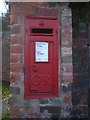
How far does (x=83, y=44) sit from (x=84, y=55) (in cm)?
18

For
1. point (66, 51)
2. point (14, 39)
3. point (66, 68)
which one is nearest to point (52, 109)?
point (66, 68)

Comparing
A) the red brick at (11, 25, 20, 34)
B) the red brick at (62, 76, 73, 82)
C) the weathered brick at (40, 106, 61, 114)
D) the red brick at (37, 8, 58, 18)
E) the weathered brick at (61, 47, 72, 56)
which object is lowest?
the weathered brick at (40, 106, 61, 114)

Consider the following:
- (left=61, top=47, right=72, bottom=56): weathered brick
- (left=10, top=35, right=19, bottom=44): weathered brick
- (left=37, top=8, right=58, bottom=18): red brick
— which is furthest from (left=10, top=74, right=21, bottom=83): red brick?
(left=37, top=8, right=58, bottom=18): red brick

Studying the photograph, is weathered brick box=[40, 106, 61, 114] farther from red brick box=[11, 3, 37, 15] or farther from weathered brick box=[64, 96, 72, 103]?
red brick box=[11, 3, 37, 15]

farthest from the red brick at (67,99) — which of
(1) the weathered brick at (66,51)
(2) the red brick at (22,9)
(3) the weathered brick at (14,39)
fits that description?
(2) the red brick at (22,9)

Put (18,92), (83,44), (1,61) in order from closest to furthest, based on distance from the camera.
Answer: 1. (18,92)
2. (83,44)
3. (1,61)

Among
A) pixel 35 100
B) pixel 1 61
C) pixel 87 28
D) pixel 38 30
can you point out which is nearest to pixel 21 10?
pixel 38 30

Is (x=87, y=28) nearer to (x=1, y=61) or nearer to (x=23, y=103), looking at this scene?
(x=23, y=103)

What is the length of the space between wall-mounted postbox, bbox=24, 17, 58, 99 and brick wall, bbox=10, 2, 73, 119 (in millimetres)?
79

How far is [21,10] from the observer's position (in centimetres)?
443

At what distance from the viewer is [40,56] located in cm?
441

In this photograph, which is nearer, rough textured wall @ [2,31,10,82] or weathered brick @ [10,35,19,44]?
weathered brick @ [10,35,19,44]

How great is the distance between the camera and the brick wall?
4395mm

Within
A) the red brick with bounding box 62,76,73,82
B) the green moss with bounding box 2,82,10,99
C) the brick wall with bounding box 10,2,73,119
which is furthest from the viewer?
the green moss with bounding box 2,82,10,99
